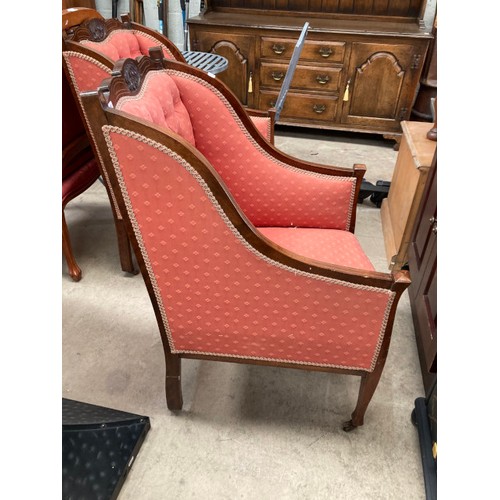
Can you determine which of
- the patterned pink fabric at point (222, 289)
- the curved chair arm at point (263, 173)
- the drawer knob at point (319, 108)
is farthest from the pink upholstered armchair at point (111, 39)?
the drawer knob at point (319, 108)

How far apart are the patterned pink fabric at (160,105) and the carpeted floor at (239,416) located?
2.70 ft

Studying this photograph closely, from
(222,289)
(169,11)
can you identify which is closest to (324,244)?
(222,289)

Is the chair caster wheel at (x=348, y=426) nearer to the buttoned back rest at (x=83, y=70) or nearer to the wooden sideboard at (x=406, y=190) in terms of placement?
the wooden sideboard at (x=406, y=190)

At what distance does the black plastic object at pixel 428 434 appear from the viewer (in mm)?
1136

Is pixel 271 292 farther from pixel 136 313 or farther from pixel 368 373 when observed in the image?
pixel 136 313

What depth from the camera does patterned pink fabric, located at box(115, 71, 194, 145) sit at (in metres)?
0.94

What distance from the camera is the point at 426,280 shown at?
4.90 ft

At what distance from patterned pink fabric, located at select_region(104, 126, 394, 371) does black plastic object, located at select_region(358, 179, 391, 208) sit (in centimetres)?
157

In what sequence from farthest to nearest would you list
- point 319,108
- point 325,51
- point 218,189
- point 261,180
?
point 319,108 → point 325,51 → point 261,180 → point 218,189

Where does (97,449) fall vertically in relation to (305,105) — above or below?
below

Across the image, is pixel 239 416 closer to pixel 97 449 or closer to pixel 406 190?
pixel 97 449

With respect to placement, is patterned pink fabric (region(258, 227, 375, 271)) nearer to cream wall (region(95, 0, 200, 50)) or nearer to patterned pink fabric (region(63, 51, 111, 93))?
patterned pink fabric (region(63, 51, 111, 93))

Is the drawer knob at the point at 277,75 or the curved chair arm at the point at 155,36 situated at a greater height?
the curved chair arm at the point at 155,36

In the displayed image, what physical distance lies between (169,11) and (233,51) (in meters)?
0.86
